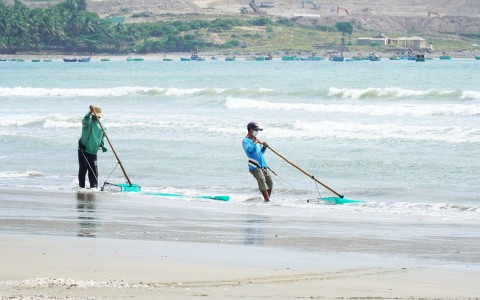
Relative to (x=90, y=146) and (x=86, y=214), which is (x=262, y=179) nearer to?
(x=90, y=146)

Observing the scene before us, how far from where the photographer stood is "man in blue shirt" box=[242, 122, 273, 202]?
46.3 feet

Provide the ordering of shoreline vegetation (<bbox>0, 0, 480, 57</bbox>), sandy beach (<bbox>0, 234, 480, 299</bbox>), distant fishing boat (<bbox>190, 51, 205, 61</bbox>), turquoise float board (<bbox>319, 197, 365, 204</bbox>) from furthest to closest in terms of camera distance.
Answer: shoreline vegetation (<bbox>0, 0, 480, 57</bbox>)
distant fishing boat (<bbox>190, 51, 205, 61</bbox>)
turquoise float board (<bbox>319, 197, 365, 204</bbox>)
sandy beach (<bbox>0, 234, 480, 299</bbox>)

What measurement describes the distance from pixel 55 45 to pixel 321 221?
132643 millimetres

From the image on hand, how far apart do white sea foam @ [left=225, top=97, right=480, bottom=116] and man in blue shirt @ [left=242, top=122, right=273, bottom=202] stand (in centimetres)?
1516

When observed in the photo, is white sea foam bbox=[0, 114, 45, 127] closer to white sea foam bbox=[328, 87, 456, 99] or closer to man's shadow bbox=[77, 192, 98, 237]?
white sea foam bbox=[328, 87, 456, 99]

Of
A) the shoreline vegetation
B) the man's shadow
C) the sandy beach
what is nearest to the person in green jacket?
the man's shadow

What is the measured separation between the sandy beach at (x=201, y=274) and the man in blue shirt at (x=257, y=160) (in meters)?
4.83

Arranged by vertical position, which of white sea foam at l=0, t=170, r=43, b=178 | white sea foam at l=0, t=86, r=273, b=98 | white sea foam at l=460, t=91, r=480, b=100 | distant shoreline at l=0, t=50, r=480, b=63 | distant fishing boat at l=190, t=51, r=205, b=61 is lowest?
distant shoreline at l=0, t=50, r=480, b=63

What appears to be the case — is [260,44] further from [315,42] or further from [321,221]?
[321,221]

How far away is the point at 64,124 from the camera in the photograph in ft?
92.8

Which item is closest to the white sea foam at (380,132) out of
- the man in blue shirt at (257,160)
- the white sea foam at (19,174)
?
the white sea foam at (19,174)

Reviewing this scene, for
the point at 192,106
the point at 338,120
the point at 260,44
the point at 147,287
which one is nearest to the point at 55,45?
the point at 260,44

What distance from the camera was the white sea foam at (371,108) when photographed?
29.4 metres

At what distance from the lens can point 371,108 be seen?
1266 inches
